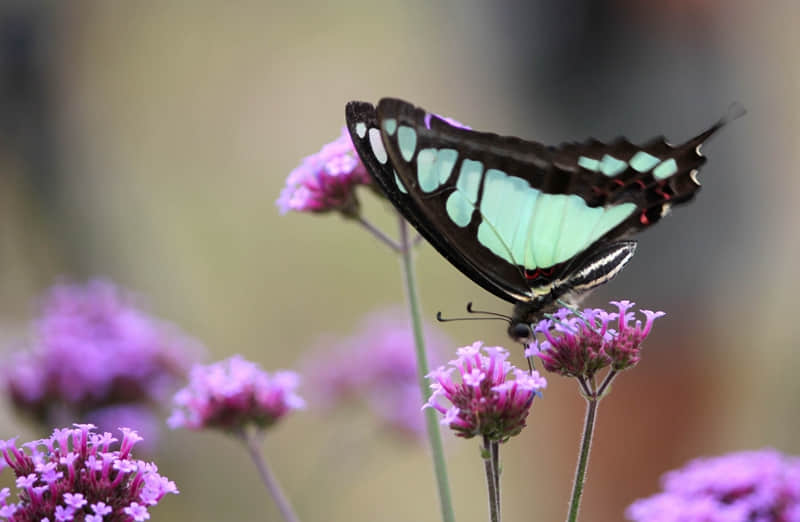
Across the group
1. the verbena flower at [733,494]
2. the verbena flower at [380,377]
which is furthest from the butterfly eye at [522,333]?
the verbena flower at [380,377]

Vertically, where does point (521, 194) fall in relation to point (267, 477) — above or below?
above

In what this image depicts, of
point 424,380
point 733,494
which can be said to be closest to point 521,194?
point 424,380

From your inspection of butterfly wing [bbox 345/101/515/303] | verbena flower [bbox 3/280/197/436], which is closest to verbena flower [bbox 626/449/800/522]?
butterfly wing [bbox 345/101/515/303]

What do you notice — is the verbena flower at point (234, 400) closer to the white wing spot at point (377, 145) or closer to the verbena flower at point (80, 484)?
the verbena flower at point (80, 484)

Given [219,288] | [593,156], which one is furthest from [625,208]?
[219,288]

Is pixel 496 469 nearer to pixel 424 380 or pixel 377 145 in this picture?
pixel 424 380

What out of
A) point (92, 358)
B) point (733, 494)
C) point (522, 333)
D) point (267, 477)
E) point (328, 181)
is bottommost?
point (733, 494)

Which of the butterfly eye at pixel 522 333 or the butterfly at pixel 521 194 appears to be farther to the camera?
the butterfly eye at pixel 522 333

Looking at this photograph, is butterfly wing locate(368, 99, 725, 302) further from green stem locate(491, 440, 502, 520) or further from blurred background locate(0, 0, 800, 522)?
blurred background locate(0, 0, 800, 522)
